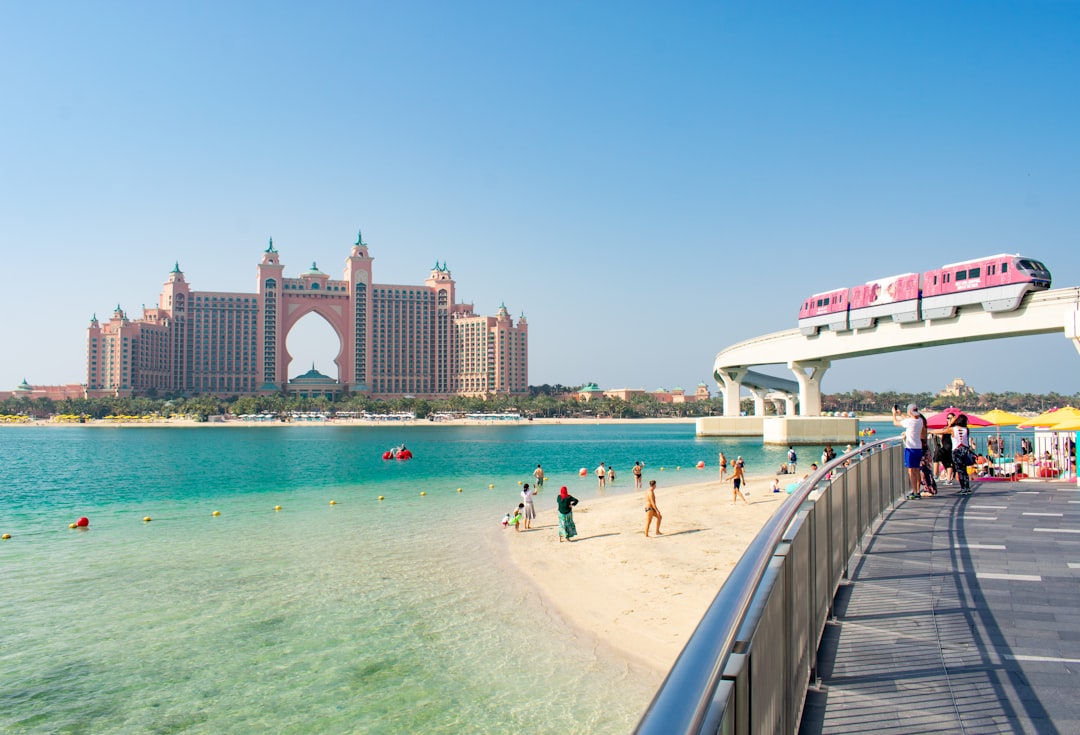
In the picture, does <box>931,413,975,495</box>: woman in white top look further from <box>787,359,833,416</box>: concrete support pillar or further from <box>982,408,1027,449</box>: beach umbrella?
<box>787,359,833,416</box>: concrete support pillar

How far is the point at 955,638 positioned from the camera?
6.00 metres

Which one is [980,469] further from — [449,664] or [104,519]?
[104,519]

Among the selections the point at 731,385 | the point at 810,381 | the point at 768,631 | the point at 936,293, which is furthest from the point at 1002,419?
the point at 731,385

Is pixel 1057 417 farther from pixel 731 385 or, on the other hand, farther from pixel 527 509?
pixel 731 385

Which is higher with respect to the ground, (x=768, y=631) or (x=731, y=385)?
(x=731, y=385)

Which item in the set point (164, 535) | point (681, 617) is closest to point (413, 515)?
point (164, 535)

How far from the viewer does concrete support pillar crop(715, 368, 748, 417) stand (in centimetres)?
9532

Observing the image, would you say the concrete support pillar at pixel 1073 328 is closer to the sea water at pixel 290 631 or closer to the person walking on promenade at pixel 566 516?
the sea water at pixel 290 631

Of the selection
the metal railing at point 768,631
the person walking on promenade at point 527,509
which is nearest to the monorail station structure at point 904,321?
the person walking on promenade at point 527,509

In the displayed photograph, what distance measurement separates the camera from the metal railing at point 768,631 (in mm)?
2086

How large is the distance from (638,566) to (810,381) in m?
63.7

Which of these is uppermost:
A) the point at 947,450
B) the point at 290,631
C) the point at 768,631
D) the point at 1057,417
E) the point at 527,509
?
the point at 1057,417

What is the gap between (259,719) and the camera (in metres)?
10.2

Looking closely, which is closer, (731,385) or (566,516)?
(566,516)
